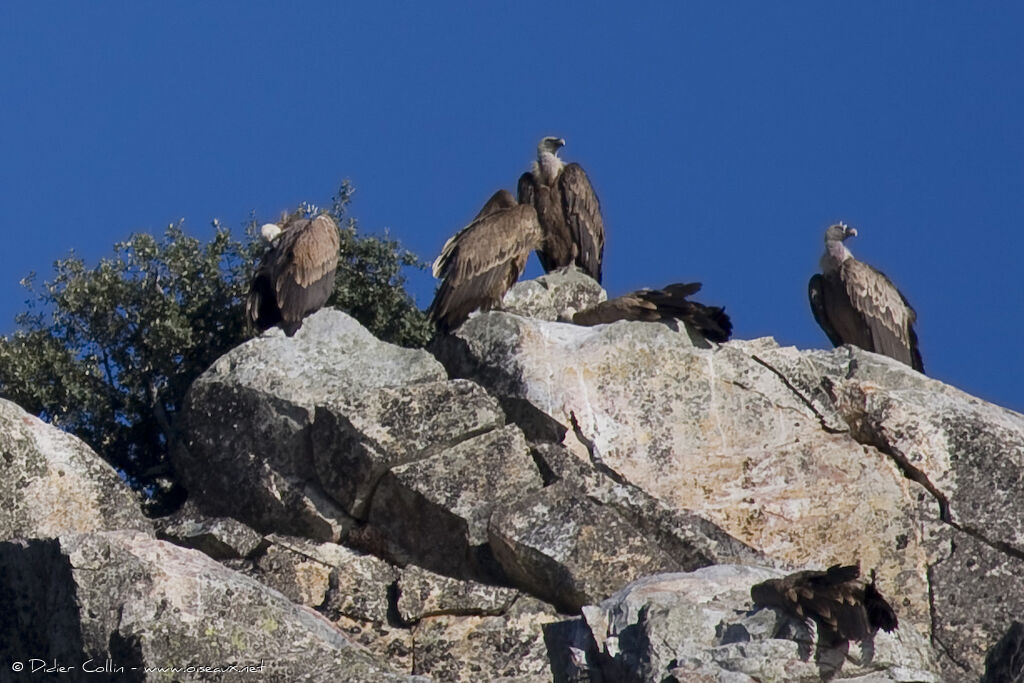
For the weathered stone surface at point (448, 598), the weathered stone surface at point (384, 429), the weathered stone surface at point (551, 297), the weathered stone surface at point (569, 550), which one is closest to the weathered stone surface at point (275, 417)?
the weathered stone surface at point (384, 429)

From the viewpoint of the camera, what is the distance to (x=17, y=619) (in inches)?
473

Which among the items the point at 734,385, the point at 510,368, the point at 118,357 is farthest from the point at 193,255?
the point at 734,385

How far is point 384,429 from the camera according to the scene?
600 inches

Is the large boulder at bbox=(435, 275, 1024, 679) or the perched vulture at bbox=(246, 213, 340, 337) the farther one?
the perched vulture at bbox=(246, 213, 340, 337)

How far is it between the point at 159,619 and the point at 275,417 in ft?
14.1

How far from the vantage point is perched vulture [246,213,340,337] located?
54.2 ft

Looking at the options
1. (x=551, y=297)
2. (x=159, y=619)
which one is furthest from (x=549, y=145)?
(x=159, y=619)

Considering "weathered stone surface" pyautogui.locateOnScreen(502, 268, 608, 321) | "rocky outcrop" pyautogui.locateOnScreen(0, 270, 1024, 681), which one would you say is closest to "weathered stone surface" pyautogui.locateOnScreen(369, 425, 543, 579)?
"rocky outcrop" pyautogui.locateOnScreen(0, 270, 1024, 681)

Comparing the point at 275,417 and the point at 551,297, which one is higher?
the point at 551,297

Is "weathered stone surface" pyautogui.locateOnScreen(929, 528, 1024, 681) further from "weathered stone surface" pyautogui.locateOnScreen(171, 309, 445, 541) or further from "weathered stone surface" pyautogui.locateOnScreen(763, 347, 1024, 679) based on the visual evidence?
"weathered stone surface" pyautogui.locateOnScreen(171, 309, 445, 541)

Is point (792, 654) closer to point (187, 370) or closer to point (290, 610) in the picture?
point (290, 610)

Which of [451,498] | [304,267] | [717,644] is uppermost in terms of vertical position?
[304,267]

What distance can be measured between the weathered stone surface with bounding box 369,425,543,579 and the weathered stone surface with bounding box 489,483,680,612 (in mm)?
390

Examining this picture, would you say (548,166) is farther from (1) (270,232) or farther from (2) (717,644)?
(2) (717,644)
